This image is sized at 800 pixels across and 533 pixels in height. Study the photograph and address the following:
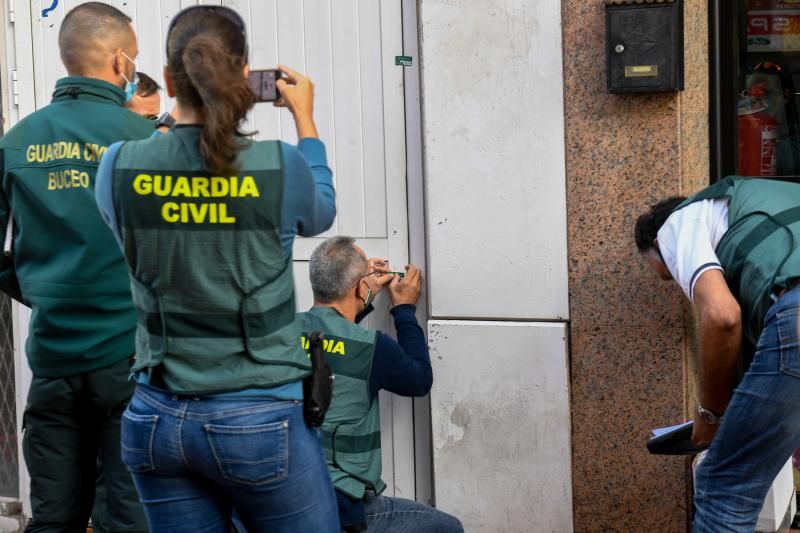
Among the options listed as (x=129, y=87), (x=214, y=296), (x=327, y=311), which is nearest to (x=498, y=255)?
(x=327, y=311)

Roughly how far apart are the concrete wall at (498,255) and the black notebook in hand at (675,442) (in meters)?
0.60

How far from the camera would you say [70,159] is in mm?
3480

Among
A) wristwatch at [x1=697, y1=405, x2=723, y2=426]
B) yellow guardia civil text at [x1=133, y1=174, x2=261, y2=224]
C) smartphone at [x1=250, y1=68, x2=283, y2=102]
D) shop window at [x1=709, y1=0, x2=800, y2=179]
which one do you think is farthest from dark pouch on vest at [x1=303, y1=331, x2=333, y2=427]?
shop window at [x1=709, y1=0, x2=800, y2=179]

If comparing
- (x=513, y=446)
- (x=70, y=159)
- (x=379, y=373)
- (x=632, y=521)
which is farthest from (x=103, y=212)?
(x=632, y=521)

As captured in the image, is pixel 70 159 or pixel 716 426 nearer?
pixel 70 159

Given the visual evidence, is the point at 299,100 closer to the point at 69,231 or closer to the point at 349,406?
the point at 69,231

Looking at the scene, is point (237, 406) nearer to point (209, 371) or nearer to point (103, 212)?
point (209, 371)

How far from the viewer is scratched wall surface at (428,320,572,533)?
14.7 feet

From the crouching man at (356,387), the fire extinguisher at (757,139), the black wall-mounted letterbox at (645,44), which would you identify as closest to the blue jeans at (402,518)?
the crouching man at (356,387)

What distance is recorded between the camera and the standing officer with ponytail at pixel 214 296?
266 centimetres

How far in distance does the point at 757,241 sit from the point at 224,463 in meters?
1.74

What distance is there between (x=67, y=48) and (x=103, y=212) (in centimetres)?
99

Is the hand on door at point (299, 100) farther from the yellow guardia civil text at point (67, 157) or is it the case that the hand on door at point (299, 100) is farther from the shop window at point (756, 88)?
the shop window at point (756, 88)

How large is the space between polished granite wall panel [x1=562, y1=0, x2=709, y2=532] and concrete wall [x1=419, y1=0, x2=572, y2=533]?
0.21 ft
